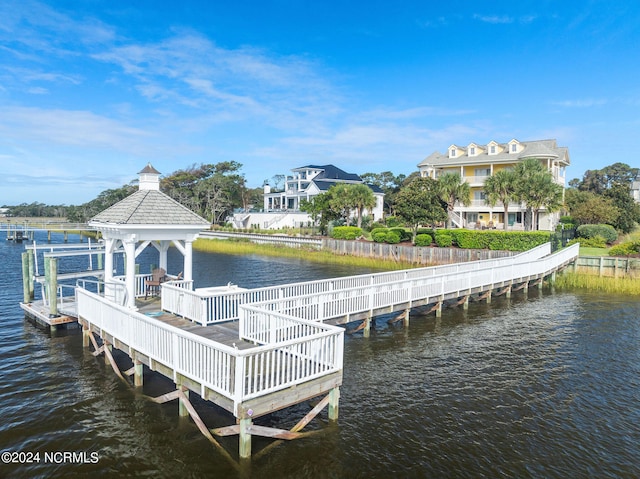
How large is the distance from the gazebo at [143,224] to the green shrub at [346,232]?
31.0 meters

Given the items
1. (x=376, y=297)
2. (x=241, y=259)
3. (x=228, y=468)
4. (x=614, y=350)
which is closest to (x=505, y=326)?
(x=614, y=350)

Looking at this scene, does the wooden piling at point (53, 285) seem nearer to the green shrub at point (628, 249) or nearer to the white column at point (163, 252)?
the white column at point (163, 252)

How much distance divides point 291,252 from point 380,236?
389 inches

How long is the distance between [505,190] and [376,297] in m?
29.0

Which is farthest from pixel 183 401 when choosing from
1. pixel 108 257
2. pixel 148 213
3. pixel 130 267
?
pixel 108 257

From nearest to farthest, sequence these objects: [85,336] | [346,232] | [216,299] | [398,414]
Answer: [398,414]
[216,299]
[85,336]
[346,232]

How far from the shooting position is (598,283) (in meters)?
27.9

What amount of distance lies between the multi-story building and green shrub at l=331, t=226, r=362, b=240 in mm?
13126

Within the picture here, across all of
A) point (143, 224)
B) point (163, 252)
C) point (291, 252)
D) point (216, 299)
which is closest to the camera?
point (143, 224)

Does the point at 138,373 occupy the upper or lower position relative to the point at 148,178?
lower

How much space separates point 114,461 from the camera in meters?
8.49

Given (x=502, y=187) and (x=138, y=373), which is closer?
(x=138, y=373)

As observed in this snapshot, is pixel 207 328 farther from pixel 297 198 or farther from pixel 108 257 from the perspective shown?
pixel 297 198

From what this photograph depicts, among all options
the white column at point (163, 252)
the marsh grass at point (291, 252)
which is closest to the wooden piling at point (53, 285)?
the white column at point (163, 252)
